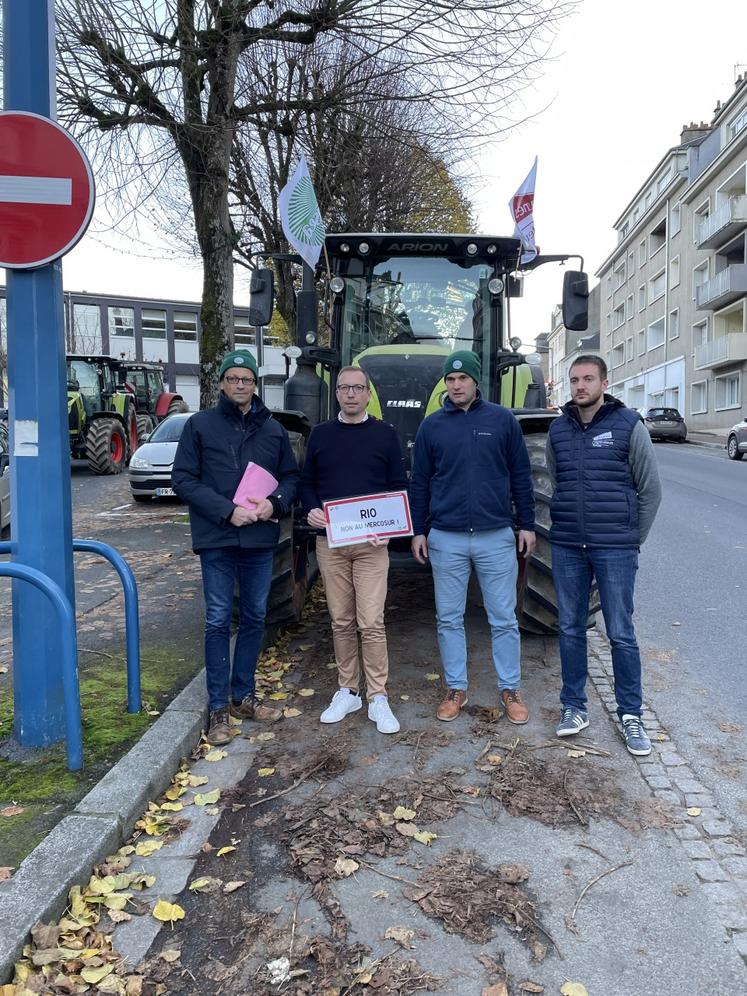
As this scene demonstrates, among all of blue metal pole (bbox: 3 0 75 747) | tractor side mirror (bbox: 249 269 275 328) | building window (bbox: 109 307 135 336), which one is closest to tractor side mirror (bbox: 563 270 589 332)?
tractor side mirror (bbox: 249 269 275 328)

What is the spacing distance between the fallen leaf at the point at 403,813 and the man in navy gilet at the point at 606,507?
3.68 feet

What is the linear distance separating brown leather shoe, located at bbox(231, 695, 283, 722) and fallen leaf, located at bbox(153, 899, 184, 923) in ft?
5.27

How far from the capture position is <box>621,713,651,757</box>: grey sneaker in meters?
3.74

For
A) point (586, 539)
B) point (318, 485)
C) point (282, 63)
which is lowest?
point (586, 539)

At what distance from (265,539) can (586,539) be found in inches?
66.3

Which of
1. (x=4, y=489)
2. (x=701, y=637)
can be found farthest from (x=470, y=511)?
(x=4, y=489)

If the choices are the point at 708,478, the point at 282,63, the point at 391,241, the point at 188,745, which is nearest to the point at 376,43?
the point at 282,63

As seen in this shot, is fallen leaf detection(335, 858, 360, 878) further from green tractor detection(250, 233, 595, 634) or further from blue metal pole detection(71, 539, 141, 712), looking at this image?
green tractor detection(250, 233, 595, 634)

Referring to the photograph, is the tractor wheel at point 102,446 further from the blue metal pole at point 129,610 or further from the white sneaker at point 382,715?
the white sneaker at point 382,715

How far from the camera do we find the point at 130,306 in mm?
48969

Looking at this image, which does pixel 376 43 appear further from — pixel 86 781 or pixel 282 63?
pixel 86 781

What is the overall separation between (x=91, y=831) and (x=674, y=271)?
159 ft

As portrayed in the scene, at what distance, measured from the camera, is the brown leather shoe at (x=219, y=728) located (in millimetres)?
3953

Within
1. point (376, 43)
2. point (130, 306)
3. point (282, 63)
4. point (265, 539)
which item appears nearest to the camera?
point (265, 539)
